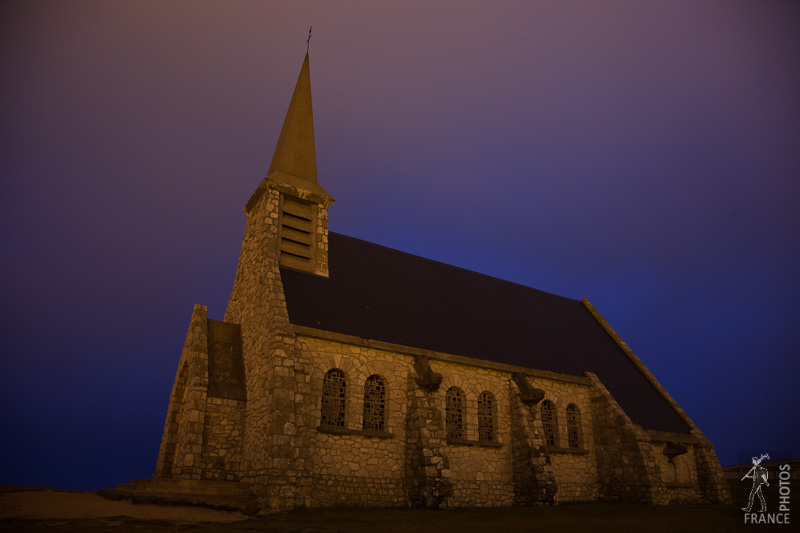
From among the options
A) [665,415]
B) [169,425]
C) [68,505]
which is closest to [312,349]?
[169,425]

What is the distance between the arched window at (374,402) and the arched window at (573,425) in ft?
30.2

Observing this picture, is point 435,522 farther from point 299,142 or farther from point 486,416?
point 299,142

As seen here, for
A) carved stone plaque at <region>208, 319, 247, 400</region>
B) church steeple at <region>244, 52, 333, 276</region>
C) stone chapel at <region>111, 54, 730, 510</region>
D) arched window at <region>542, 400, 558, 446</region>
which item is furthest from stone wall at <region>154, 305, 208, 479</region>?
arched window at <region>542, 400, 558, 446</region>

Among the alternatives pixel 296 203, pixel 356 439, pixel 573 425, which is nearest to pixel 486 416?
pixel 573 425

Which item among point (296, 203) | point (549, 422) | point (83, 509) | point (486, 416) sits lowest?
point (83, 509)

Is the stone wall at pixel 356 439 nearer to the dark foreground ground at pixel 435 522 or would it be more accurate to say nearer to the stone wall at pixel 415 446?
the stone wall at pixel 415 446

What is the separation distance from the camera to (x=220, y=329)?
772 inches

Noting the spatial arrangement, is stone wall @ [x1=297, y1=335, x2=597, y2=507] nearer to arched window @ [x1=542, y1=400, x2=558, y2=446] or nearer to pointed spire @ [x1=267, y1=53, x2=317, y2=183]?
→ arched window @ [x1=542, y1=400, x2=558, y2=446]

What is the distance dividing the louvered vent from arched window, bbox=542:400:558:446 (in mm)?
11327

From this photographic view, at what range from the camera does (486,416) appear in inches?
784

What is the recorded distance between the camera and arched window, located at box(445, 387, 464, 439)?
61.7 ft

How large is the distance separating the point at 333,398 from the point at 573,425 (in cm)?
1141

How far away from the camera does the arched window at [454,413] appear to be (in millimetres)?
18812

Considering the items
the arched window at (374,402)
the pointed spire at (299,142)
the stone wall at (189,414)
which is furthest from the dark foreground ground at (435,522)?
the pointed spire at (299,142)
